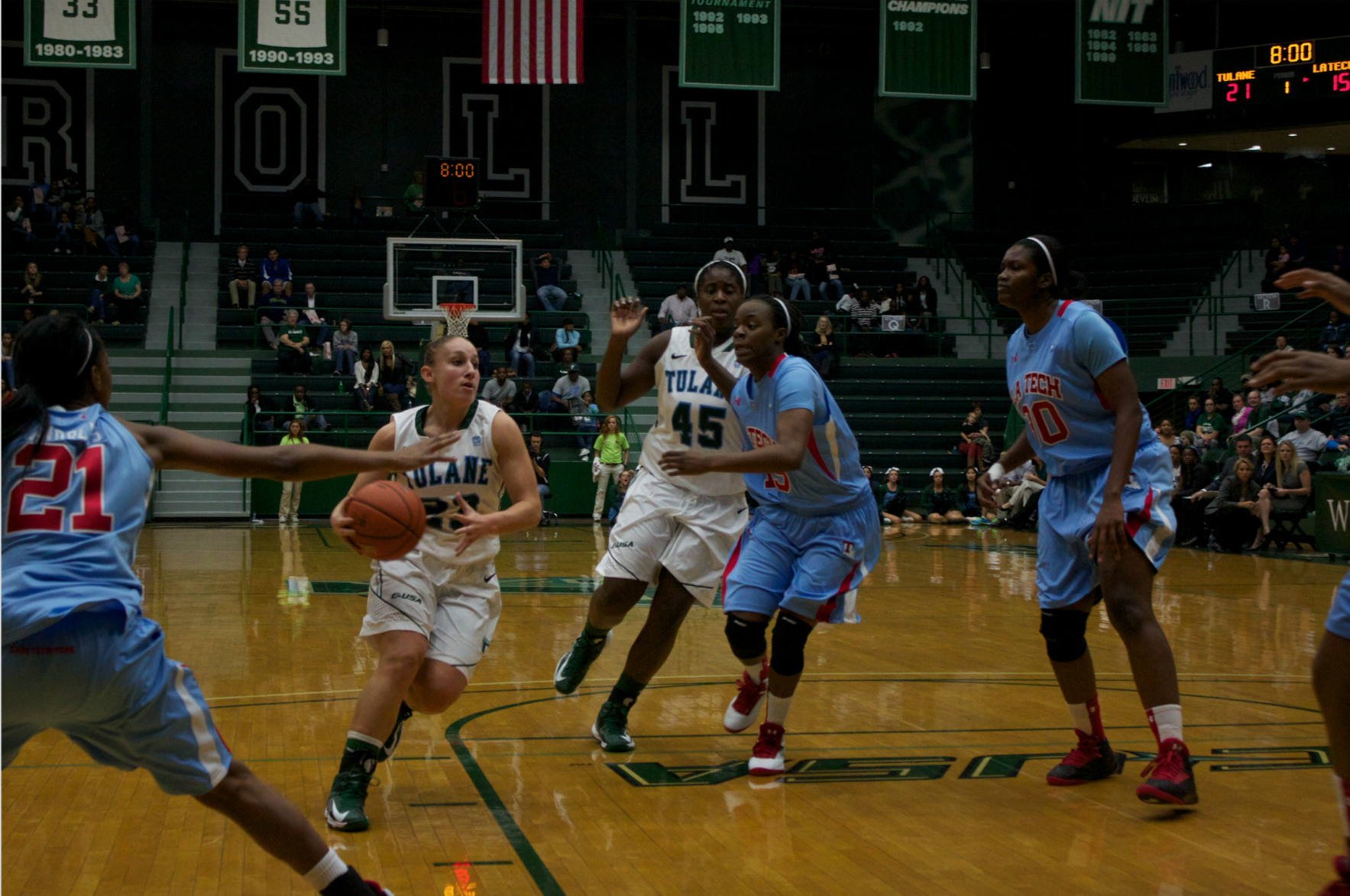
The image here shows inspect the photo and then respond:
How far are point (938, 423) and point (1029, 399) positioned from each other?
17.0 meters

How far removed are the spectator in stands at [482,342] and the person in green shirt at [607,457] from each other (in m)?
2.50

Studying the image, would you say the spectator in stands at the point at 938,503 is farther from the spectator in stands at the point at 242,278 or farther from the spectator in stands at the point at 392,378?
the spectator in stands at the point at 242,278

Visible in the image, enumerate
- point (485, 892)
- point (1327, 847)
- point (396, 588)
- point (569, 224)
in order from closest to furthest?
point (485, 892) → point (1327, 847) → point (396, 588) → point (569, 224)

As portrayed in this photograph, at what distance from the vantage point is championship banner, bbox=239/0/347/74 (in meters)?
16.1

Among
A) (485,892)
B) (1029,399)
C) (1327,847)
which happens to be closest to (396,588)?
(485,892)

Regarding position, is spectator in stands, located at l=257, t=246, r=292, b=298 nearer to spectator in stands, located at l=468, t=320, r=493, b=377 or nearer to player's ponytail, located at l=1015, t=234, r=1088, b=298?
spectator in stands, located at l=468, t=320, r=493, b=377

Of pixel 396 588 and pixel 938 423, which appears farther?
pixel 938 423

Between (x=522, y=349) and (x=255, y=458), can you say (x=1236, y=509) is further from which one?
(x=255, y=458)

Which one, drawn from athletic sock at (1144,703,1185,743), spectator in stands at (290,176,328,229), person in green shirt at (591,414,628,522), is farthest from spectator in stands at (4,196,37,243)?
athletic sock at (1144,703,1185,743)

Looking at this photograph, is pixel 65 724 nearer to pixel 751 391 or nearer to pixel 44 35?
pixel 751 391

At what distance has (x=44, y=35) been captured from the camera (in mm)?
16094

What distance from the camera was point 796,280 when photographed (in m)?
23.2

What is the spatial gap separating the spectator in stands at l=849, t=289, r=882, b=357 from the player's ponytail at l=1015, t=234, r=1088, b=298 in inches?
709

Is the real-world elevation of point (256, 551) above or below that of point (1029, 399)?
below
